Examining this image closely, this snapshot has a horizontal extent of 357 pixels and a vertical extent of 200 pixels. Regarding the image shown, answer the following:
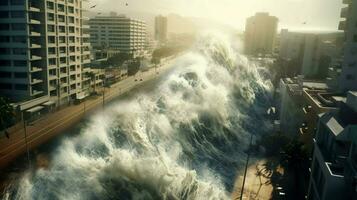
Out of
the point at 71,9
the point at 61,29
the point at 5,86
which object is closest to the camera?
the point at 5,86

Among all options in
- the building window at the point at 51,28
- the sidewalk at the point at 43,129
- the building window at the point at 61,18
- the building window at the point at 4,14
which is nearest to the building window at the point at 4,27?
the building window at the point at 4,14

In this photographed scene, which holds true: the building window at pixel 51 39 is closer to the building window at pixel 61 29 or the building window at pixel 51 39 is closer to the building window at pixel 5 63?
the building window at pixel 61 29

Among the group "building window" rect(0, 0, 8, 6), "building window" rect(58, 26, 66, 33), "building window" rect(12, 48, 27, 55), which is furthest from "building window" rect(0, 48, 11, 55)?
"building window" rect(58, 26, 66, 33)

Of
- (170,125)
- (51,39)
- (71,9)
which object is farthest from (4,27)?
(170,125)

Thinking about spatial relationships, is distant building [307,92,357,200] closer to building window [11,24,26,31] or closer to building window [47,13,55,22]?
building window [11,24,26,31]

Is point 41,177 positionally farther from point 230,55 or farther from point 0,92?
point 230,55

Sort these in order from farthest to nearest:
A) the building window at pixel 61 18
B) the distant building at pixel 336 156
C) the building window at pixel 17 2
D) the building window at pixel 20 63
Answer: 1. the building window at pixel 61 18
2. the building window at pixel 20 63
3. the building window at pixel 17 2
4. the distant building at pixel 336 156

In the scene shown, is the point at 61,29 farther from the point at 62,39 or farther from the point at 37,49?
the point at 37,49
